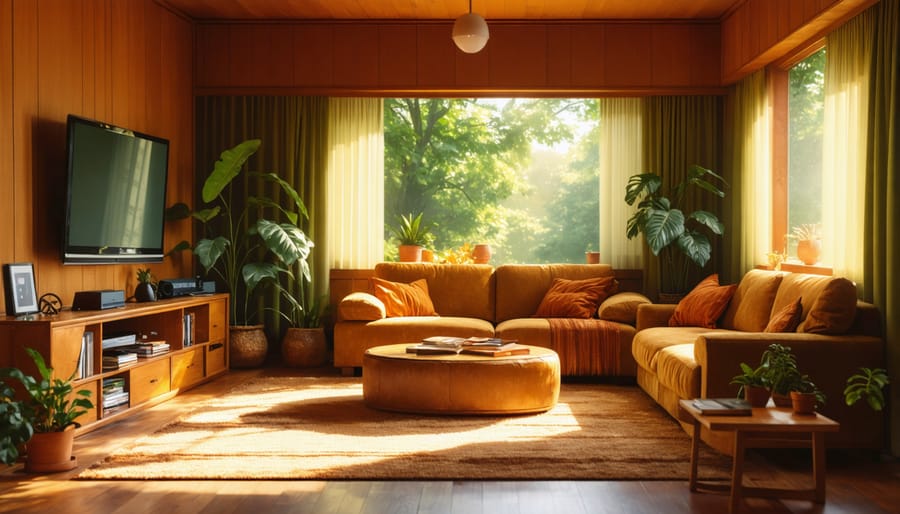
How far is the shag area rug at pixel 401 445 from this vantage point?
3.60 m

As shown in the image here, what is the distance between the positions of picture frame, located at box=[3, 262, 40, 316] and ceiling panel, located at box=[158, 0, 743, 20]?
2.72m

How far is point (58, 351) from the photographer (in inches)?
160

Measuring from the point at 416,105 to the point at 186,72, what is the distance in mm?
4489

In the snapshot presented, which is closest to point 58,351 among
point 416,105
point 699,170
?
point 699,170

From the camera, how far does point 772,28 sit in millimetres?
5480

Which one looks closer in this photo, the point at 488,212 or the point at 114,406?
the point at 114,406

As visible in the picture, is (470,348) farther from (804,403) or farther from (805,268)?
(805,268)

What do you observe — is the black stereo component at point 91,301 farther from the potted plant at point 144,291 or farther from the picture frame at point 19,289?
the potted plant at point 144,291

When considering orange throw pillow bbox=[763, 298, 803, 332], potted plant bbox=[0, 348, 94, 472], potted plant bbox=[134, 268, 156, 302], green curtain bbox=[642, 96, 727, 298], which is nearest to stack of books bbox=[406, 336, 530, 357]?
orange throw pillow bbox=[763, 298, 803, 332]

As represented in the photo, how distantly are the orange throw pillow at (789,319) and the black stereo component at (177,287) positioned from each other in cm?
382

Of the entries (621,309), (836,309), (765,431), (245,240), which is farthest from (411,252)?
(765,431)

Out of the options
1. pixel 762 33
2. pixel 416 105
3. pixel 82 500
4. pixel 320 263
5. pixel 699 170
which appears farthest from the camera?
pixel 416 105

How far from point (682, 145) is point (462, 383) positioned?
Answer: 11.0 feet

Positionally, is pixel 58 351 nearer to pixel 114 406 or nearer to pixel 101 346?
pixel 101 346
